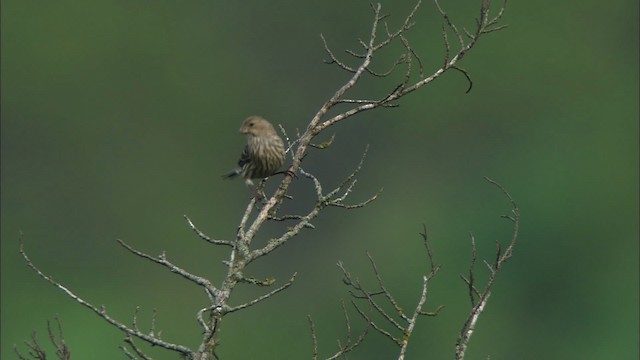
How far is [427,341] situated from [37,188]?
23397 millimetres

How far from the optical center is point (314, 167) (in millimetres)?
71750

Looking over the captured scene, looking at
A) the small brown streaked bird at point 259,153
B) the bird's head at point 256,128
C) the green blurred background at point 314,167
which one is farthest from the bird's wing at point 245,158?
the green blurred background at point 314,167

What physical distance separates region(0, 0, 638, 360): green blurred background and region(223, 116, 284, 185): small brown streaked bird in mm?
45222

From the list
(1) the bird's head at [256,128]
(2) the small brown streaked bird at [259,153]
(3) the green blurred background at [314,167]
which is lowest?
(2) the small brown streaked bird at [259,153]

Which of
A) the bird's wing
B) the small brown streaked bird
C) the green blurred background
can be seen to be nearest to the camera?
the small brown streaked bird

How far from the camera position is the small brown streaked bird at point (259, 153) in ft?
46.2

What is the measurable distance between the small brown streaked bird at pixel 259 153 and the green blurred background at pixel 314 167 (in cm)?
4522

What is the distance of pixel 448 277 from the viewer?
69.4 m

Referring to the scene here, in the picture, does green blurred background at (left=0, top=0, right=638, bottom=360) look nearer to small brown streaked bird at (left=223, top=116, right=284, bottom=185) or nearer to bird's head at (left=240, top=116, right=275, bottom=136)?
bird's head at (left=240, top=116, right=275, bottom=136)

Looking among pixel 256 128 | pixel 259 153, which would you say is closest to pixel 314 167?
pixel 256 128

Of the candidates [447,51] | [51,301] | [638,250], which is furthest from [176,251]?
[447,51]

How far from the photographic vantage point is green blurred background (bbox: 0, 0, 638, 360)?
70.4 meters

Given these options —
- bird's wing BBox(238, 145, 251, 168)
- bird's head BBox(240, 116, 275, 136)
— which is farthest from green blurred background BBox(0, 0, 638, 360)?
bird's wing BBox(238, 145, 251, 168)

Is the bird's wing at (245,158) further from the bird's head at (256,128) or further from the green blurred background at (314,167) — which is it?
the green blurred background at (314,167)
